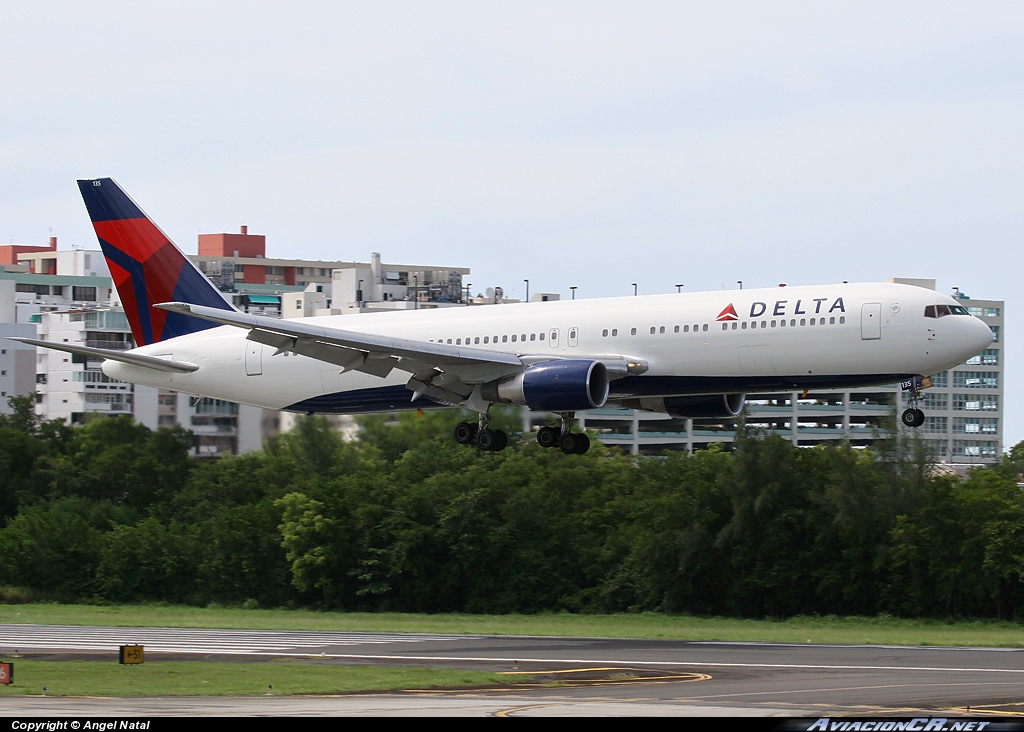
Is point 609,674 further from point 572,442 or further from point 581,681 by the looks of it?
point 572,442

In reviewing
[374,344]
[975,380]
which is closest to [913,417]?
[374,344]

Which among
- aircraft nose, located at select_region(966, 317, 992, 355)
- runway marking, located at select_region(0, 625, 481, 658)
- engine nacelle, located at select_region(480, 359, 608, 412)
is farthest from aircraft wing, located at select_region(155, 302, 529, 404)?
aircraft nose, located at select_region(966, 317, 992, 355)

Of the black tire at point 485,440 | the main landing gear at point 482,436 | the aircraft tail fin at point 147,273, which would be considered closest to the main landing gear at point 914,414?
the main landing gear at point 482,436

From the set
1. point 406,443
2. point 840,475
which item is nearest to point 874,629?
point 840,475

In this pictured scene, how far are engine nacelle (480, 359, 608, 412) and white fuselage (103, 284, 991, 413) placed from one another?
1.48 metres

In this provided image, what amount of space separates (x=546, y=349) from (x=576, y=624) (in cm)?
2021

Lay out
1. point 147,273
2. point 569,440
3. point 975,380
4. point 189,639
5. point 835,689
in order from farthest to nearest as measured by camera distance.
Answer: point 975,380 < point 147,273 < point 189,639 < point 569,440 < point 835,689

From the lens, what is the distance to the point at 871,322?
4509 cm

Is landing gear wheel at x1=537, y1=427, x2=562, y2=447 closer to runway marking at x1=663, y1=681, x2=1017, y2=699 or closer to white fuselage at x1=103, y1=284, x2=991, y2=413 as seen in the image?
white fuselage at x1=103, y1=284, x2=991, y2=413

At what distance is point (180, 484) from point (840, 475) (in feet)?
146

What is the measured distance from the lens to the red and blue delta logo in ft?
152

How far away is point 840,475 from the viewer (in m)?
80.8

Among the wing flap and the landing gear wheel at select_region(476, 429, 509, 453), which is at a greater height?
the wing flap
